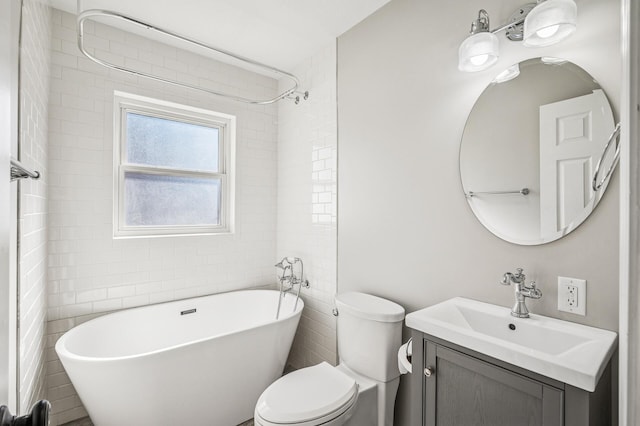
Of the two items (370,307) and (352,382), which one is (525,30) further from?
(352,382)

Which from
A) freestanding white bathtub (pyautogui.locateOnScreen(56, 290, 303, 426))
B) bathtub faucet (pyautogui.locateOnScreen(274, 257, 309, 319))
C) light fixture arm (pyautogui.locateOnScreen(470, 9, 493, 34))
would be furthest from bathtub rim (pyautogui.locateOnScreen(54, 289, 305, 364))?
light fixture arm (pyautogui.locateOnScreen(470, 9, 493, 34))

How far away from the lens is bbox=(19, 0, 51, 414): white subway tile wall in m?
1.33

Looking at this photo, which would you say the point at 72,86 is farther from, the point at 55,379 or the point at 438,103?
the point at 438,103

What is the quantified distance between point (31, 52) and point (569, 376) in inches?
97.2

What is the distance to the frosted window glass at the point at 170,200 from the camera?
2446 millimetres

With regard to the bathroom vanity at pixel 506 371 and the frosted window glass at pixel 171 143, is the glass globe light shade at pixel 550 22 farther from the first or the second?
the frosted window glass at pixel 171 143

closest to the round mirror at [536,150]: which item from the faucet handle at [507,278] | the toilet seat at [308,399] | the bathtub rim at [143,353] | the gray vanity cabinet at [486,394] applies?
the faucet handle at [507,278]

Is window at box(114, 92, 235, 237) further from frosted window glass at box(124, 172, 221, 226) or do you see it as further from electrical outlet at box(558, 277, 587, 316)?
electrical outlet at box(558, 277, 587, 316)

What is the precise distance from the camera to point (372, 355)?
1.70 meters

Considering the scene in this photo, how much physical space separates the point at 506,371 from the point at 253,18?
2.44m

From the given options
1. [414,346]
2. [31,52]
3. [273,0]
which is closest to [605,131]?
[414,346]

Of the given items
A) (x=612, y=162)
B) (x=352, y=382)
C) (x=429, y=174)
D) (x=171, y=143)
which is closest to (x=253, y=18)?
(x=171, y=143)

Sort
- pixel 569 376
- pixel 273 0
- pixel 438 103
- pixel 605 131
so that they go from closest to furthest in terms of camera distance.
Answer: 1. pixel 569 376
2. pixel 605 131
3. pixel 438 103
4. pixel 273 0

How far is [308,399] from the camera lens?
149 centimetres
